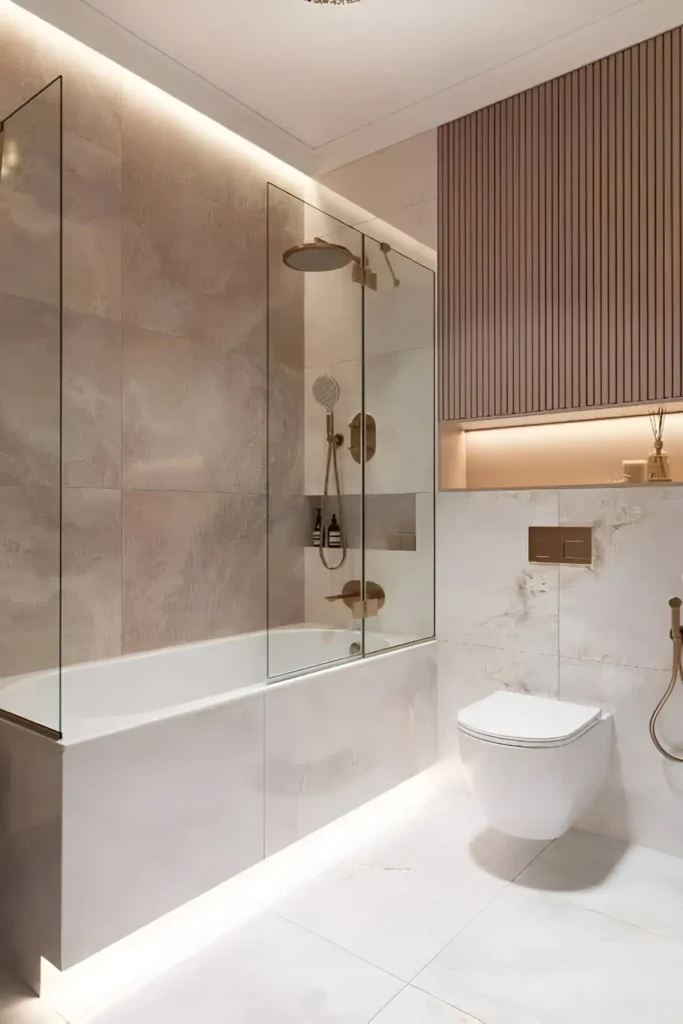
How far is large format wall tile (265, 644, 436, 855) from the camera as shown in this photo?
2.22 meters

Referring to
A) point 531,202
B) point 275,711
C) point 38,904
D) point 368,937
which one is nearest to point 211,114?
point 531,202

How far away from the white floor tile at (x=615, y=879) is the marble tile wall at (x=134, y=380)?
120cm

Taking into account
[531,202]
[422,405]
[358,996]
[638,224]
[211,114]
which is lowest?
[358,996]

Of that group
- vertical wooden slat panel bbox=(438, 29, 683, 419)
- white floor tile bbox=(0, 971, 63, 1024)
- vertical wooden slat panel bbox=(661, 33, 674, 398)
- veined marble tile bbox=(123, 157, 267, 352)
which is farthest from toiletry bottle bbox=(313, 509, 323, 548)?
white floor tile bbox=(0, 971, 63, 1024)

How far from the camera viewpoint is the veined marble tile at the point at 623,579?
2361 mm

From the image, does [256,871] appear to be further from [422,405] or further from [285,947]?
[422,405]

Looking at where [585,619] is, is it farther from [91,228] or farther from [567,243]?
[91,228]

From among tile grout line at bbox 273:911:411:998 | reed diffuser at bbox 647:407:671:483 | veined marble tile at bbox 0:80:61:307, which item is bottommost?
tile grout line at bbox 273:911:411:998

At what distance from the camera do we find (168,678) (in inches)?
103

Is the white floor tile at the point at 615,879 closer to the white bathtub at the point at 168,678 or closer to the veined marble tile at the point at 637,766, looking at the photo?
the veined marble tile at the point at 637,766

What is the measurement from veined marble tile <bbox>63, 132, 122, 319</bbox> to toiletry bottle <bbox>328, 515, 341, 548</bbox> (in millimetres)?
1086

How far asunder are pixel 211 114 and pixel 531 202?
1251 millimetres

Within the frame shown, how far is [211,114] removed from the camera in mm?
2713

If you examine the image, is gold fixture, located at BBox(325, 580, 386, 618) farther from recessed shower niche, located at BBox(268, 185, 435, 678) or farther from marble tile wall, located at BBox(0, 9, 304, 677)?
marble tile wall, located at BBox(0, 9, 304, 677)
